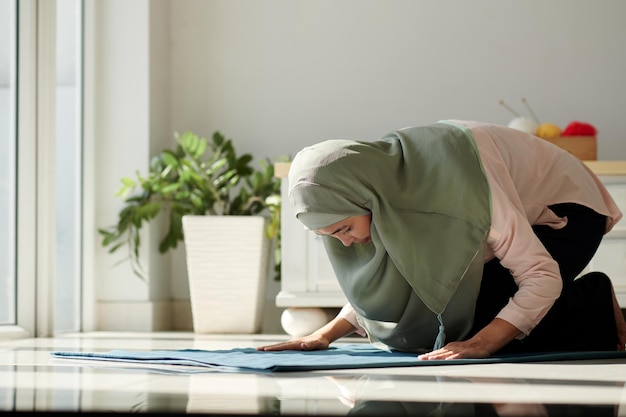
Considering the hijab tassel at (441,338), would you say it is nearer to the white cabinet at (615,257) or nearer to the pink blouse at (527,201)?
the pink blouse at (527,201)

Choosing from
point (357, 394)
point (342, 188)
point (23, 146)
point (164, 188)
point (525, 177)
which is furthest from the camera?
point (164, 188)

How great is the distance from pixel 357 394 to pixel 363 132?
10.2 ft

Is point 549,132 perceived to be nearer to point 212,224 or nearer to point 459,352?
point 212,224

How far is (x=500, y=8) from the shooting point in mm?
4641

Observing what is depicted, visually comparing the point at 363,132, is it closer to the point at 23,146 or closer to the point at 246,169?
the point at 246,169

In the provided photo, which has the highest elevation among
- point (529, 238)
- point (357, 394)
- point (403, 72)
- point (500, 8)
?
point (500, 8)

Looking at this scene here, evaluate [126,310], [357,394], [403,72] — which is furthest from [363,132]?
[357,394]

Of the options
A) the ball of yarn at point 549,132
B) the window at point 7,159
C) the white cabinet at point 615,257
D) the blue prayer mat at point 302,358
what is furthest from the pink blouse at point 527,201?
the window at point 7,159

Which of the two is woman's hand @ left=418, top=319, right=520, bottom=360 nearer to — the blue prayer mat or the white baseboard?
the blue prayer mat

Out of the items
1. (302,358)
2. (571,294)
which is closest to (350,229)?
(302,358)

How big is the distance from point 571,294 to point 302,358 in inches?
29.4

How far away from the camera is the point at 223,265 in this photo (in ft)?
13.8

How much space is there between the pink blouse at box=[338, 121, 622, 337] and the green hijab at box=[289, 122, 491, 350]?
4 centimetres

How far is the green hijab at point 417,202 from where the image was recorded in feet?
7.48
